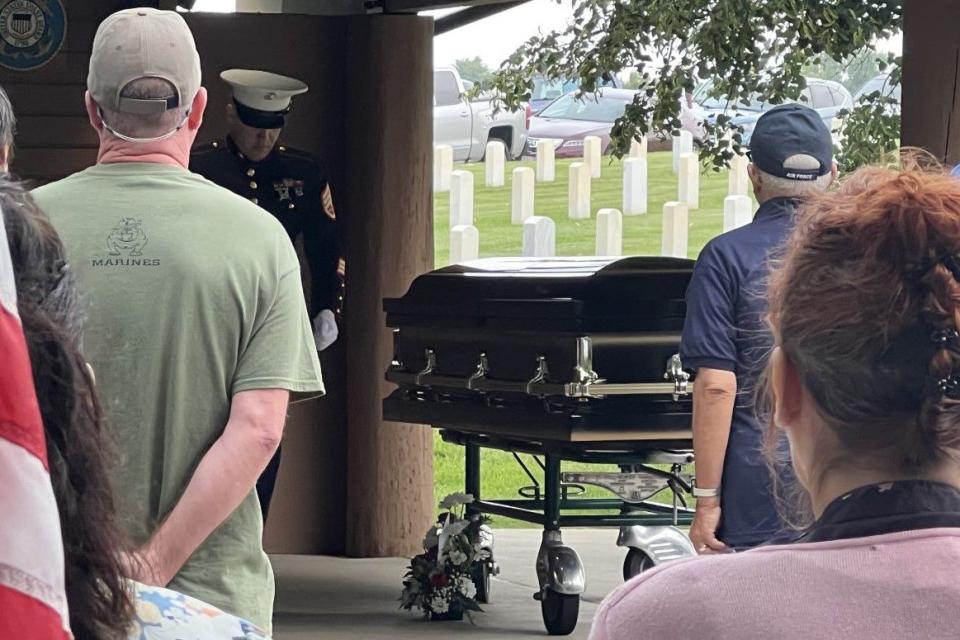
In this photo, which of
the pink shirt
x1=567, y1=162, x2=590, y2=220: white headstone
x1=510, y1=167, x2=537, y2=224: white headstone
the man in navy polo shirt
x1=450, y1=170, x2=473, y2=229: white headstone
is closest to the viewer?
the pink shirt

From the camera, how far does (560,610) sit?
6777mm

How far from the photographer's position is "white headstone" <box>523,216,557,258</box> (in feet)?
63.9

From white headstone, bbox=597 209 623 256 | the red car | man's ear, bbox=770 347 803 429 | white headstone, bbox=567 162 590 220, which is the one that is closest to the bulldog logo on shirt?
man's ear, bbox=770 347 803 429

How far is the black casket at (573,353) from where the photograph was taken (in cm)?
650

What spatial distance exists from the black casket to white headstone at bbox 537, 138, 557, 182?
54.2ft

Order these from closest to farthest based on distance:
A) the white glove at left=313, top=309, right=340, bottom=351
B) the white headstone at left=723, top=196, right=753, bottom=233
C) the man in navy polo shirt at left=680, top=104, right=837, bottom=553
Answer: the man in navy polo shirt at left=680, top=104, right=837, bottom=553, the white glove at left=313, top=309, right=340, bottom=351, the white headstone at left=723, top=196, right=753, bottom=233

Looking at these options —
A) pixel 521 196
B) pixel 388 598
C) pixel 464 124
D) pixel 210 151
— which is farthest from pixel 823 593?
pixel 464 124

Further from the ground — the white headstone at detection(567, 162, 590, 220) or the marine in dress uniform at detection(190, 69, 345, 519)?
the marine in dress uniform at detection(190, 69, 345, 519)

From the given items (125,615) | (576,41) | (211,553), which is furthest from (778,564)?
(576,41)

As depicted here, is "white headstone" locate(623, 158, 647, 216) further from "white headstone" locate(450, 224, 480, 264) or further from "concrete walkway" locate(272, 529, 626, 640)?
"concrete walkway" locate(272, 529, 626, 640)

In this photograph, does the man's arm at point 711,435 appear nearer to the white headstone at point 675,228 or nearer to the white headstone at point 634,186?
the white headstone at point 675,228

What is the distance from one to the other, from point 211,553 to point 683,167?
19.3m

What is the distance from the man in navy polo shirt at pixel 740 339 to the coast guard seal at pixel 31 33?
4734 mm

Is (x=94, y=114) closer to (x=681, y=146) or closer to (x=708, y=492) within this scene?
(x=708, y=492)
